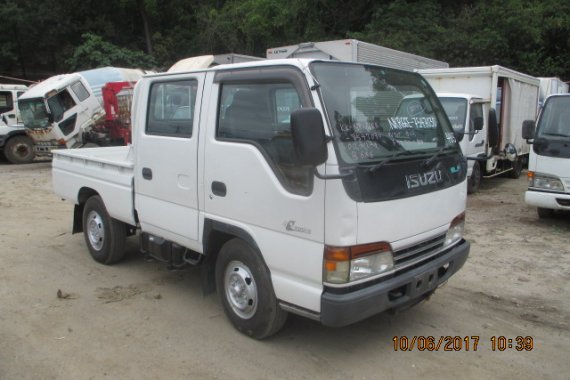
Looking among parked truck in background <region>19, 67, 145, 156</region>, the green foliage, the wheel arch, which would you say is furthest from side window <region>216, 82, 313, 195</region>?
the green foliage

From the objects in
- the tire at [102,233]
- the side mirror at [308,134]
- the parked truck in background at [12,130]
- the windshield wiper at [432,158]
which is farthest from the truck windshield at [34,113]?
the side mirror at [308,134]

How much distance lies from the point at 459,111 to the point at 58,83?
1084 cm

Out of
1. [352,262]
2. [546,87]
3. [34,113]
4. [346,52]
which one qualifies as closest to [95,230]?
[352,262]

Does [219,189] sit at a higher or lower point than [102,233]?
higher

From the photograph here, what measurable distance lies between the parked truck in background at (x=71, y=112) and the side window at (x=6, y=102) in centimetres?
133

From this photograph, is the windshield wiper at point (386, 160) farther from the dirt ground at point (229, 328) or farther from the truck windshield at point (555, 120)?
the truck windshield at point (555, 120)

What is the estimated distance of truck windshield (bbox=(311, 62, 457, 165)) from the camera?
324cm

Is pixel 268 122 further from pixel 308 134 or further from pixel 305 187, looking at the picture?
pixel 308 134

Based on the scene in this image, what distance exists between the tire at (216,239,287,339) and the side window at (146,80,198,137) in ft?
3.50

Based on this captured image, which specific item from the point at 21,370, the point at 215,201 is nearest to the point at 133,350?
the point at 21,370

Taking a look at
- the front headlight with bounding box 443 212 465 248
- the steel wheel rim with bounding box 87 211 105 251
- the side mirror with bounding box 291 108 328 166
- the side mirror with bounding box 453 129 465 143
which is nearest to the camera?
the side mirror with bounding box 291 108 328 166

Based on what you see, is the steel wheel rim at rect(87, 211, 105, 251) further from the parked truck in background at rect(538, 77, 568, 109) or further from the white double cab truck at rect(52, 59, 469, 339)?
the parked truck in background at rect(538, 77, 568, 109)

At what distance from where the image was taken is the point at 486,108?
10203 mm

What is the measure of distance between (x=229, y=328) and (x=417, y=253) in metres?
1.62
